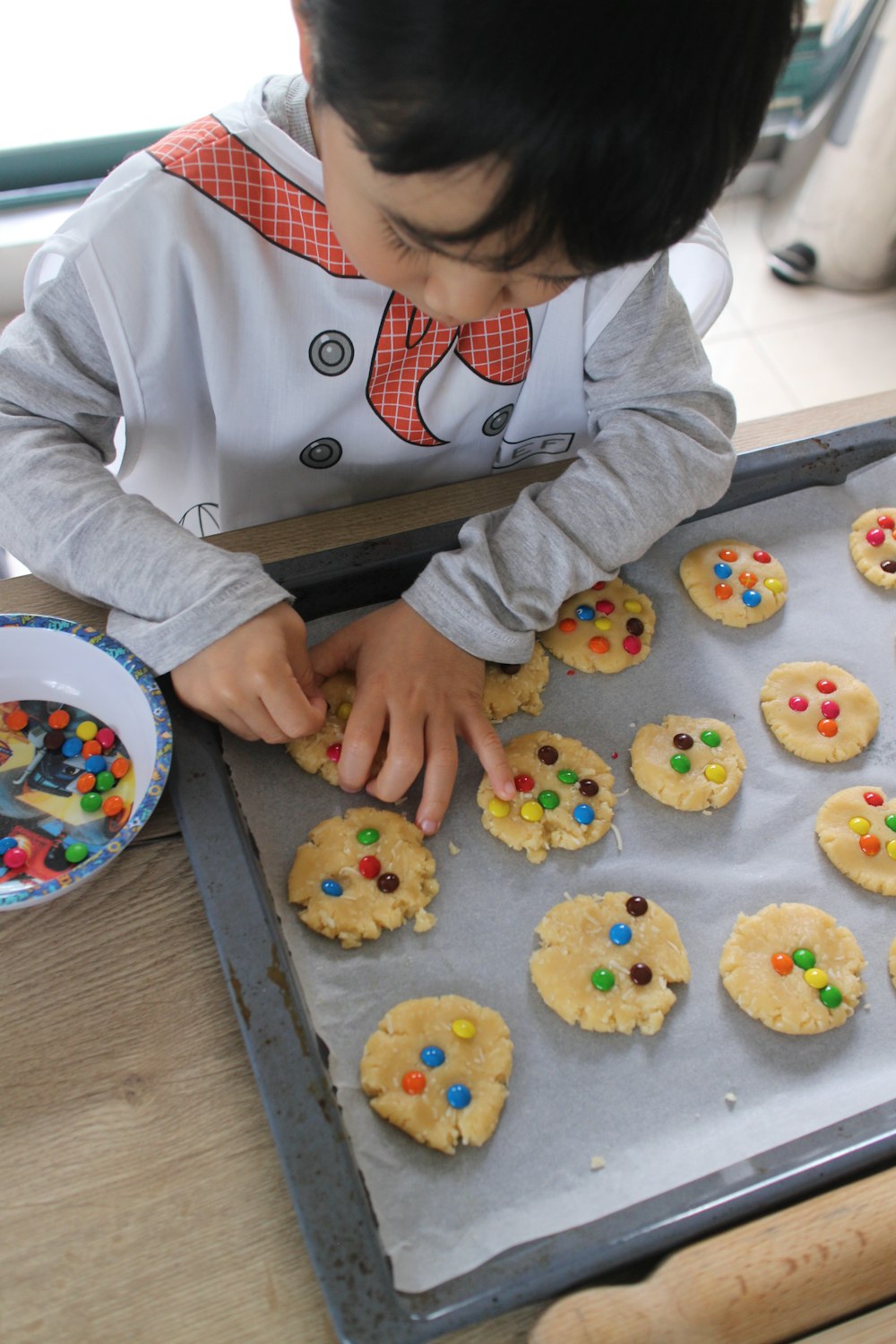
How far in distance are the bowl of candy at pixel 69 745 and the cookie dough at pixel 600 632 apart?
35 cm

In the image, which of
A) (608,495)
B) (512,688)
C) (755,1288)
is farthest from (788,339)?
(755,1288)

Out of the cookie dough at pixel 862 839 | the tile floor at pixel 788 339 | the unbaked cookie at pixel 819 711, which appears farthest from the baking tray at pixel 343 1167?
the tile floor at pixel 788 339

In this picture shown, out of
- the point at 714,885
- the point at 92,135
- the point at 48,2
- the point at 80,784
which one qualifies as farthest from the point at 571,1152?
the point at 48,2

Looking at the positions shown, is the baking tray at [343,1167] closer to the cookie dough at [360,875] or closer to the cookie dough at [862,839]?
the cookie dough at [360,875]

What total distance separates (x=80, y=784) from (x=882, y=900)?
608mm

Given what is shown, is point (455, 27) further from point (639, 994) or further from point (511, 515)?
point (639, 994)

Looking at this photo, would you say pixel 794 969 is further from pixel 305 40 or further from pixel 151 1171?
pixel 305 40

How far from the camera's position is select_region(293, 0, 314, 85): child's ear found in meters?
0.53

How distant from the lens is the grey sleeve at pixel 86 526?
719mm

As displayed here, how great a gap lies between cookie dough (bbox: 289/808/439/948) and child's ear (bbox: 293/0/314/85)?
0.48m

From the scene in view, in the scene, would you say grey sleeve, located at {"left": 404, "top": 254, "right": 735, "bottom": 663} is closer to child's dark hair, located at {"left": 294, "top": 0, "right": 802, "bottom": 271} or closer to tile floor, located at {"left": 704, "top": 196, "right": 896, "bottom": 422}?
child's dark hair, located at {"left": 294, "top": 0, "right": 802, "bottom": 271}

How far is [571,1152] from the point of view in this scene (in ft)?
2.06

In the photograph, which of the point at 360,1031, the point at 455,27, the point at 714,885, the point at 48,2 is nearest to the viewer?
the point at 455,27

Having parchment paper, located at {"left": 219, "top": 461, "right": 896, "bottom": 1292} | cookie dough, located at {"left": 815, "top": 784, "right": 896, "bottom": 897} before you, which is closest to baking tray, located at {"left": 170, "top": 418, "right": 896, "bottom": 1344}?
parchment paper, located at {"left": 219, "top": 461, "right": 896, "bottom": 1292}
